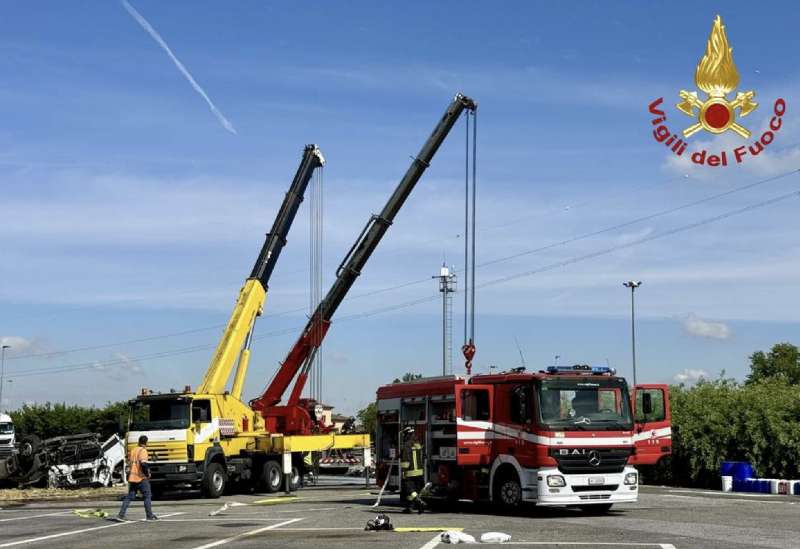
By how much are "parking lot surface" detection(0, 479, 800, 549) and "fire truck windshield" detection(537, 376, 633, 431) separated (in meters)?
1.83

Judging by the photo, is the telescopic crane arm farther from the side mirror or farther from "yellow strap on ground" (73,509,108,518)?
the side mirror

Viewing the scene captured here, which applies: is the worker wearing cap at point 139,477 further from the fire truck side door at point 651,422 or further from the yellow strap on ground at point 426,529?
the fire truck side door at point 651,422

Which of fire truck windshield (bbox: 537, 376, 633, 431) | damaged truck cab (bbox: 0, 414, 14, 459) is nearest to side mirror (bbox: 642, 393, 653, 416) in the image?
fire truck windshield (bbox: 537, 376, 633, 431)

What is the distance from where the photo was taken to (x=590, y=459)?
68.3 ft

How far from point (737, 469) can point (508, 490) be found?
1386 cm

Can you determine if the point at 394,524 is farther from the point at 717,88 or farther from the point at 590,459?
the point at 717,88

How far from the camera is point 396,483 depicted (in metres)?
25.2

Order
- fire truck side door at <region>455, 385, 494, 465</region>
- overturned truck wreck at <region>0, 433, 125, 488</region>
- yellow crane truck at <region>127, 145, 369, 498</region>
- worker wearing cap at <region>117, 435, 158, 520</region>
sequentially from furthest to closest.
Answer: overturned truck wreck at <region>0, 433, 125, 488</region> → yellow crane truck at <region>127, 145, 369, 498</region> → worker wearing cap at <region>117, 435, 158, 520</region> → fire truck side door at <region>455, 385, 494, 465</region>

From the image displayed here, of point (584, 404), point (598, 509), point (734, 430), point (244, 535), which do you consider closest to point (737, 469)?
point (734, 430)

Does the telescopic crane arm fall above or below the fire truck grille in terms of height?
above

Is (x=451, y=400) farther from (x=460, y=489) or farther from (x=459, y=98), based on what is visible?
(x=459, y=98)

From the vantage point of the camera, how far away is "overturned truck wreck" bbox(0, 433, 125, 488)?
3725 centimetres

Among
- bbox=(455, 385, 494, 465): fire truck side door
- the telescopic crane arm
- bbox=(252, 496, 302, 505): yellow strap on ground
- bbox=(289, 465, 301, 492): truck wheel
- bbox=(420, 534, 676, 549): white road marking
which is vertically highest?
the telescopic crane arm

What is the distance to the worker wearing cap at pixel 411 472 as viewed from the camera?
2283 centimetres
